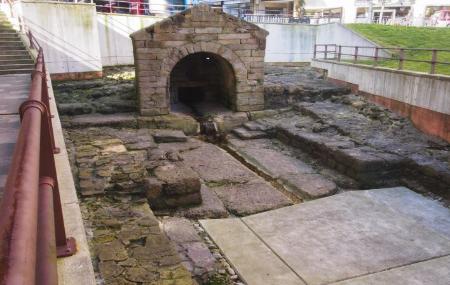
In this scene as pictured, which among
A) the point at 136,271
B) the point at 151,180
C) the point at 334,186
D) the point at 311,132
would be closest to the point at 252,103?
the point at 311,132

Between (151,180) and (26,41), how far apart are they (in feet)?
37.4

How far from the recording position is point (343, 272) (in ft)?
16.7

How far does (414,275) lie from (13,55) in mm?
13851

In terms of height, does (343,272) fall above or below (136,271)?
below

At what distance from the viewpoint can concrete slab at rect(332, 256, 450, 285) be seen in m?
4.90

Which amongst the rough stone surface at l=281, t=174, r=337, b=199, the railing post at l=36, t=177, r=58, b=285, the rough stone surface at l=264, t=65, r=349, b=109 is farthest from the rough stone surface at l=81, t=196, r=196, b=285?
the rough stone surface at l=264, t=65, r=349, b=109

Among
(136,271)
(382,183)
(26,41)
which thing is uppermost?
(26,41)

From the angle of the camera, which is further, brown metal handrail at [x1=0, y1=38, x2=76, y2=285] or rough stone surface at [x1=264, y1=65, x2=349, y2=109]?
rough stone surface at [x1=264, y1=65, x2=349, y2=109]

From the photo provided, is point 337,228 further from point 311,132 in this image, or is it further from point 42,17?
point 42,17

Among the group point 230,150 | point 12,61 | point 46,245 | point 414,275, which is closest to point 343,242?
point 414,275

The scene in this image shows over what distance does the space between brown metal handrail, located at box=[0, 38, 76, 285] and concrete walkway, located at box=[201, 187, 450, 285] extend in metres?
3.35

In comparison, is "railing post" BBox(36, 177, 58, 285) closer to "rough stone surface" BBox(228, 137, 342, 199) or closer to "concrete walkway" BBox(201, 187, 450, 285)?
"concrete walkway" BBox(201, 187, 450, 285)

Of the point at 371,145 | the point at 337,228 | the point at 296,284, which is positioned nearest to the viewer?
the point at 296,284

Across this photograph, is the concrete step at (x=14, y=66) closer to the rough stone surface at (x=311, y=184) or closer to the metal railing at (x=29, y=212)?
the rough stone surface at (x=311, y=184)
